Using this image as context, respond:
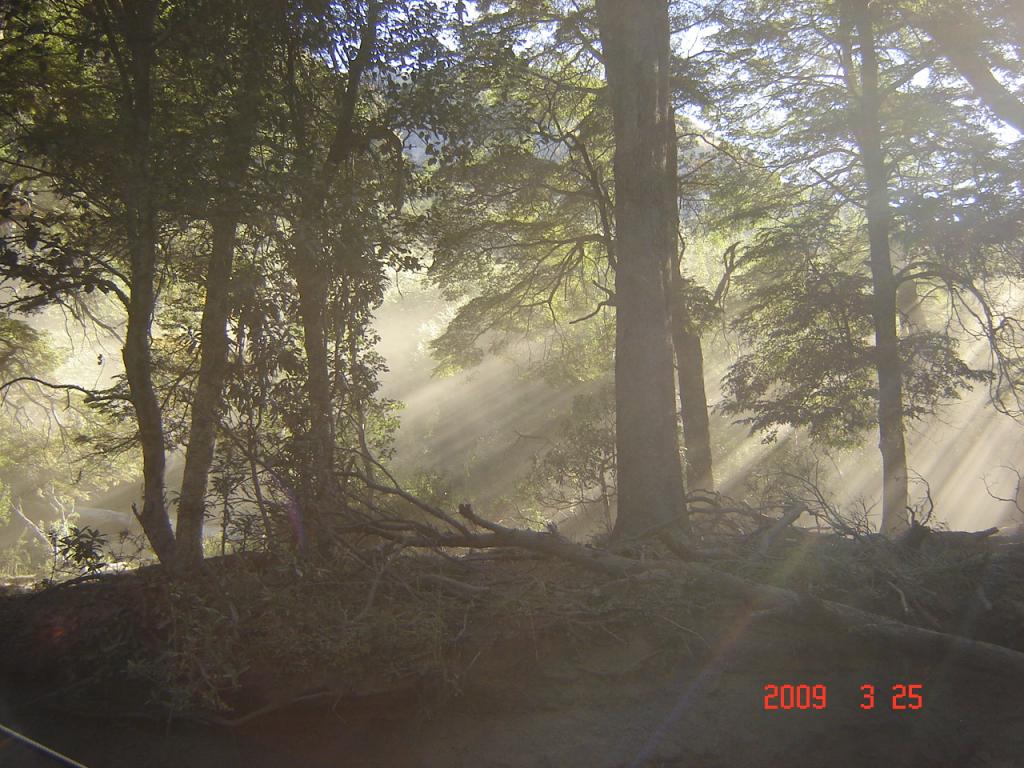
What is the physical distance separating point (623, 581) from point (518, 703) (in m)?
1.35

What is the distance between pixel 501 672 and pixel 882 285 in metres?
11.6

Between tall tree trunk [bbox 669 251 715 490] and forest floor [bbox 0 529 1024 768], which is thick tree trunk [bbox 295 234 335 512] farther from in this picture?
tall tree trunk [bbox 669 251 715 490]

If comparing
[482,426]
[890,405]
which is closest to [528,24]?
[890,405]

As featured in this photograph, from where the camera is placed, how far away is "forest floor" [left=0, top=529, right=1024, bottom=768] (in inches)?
217

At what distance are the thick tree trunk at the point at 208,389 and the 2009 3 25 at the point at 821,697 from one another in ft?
18.0

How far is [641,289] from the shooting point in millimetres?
9125

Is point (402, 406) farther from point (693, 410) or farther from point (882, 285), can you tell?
point (882, 285)

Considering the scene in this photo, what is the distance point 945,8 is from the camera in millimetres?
12938

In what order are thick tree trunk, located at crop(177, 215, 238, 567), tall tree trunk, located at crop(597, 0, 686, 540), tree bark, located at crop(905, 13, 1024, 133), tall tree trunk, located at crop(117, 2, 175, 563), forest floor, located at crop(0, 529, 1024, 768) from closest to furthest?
forest floor, located at crop(0, 529, 1024, 768)
tall tree trunk, located at crop(117, 2, 175, 563)
thick tree trunk, located at crop(177, 215, 238, 567)
tall tree trunk, located at crop(597, 0, 686, 540)
tree bark, located at crop(905, 13, 1024, 133)

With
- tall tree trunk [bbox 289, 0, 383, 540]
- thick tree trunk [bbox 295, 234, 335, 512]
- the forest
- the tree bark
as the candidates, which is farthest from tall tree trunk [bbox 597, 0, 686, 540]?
the tree bark

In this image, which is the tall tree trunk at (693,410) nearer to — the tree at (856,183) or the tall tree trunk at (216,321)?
the tree at (856,183)

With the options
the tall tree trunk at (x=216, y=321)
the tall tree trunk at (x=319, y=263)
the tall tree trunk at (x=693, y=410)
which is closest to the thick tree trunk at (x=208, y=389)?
the tall tree trunk at (x=216, y=321)

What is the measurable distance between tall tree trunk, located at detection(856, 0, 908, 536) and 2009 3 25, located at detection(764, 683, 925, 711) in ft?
28.4

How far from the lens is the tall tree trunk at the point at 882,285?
14.0 meters
